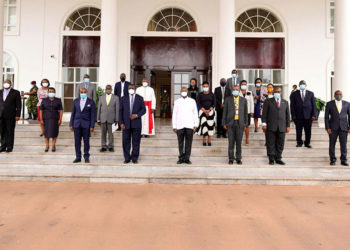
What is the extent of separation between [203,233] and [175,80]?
1055cm

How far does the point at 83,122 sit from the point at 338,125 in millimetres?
6153

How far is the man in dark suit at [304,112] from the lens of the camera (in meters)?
7.59

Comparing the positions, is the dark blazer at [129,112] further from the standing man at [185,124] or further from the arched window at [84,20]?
the arched window at [84,20]

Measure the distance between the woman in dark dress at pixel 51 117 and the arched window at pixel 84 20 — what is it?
271 inches

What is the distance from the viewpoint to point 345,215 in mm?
3891

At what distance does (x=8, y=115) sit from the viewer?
7219mm

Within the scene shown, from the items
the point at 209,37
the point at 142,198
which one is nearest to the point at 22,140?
the point at 142,198

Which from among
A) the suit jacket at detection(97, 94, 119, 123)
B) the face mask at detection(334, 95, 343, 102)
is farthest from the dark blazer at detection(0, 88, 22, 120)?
the face mask at detection(334, 95, 343, 102)

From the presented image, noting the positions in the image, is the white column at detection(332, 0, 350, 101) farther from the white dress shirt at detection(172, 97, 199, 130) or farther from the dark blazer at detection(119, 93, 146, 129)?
the dark blazer at detection(119, 93, 146, 129)

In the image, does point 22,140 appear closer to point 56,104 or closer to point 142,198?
point 56,104

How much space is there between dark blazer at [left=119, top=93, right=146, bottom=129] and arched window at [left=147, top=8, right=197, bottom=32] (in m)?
7.19

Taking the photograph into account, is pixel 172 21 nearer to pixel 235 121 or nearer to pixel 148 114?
pixel 148 114

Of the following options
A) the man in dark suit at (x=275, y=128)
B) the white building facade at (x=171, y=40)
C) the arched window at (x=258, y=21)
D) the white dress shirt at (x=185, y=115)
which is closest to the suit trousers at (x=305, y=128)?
the man in dark suit at (x=275, y=128)

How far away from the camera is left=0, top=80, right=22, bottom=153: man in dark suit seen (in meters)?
7.18
